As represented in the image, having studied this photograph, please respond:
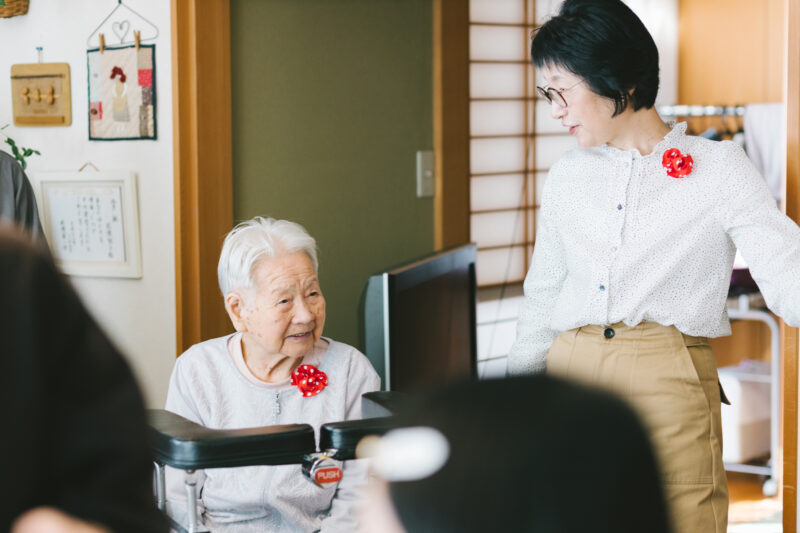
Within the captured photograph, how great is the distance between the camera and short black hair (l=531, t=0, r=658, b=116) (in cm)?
172

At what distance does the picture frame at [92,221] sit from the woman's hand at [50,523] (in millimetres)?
2049

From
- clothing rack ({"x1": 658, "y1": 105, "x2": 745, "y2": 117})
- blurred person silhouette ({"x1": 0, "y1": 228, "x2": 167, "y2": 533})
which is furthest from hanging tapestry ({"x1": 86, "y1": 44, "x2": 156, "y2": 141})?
clothing rack ({"x1": 658, "y1": 105, "x2": 745, "y2": 117})

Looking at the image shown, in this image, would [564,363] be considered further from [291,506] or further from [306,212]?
[306,212]

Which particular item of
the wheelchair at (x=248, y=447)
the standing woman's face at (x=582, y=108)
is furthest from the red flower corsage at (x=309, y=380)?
the standing woman's face at (x=582, y=108)

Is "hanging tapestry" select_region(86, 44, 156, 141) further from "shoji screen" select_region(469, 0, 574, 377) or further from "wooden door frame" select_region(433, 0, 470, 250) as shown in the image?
"shoji screen" select_region(469, 0, 574, 377)

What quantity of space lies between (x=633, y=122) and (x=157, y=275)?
1.53 meters

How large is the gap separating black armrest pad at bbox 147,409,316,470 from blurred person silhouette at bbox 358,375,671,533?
0.87 meters

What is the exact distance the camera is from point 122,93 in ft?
9.09

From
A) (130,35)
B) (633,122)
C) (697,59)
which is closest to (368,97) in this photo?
(130,35)

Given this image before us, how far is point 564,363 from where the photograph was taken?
1.84 metres

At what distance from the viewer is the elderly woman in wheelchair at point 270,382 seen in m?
1.95

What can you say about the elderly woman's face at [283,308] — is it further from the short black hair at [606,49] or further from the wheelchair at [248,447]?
the short black hair at [606,49]

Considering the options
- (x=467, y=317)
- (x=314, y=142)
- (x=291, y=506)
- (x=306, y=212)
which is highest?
(x=314, y=142)

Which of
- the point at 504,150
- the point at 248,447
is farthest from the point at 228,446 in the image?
the point at 504,150
